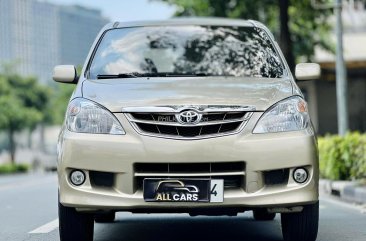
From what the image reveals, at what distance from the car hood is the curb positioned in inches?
194

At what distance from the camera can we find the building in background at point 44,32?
10250 cm

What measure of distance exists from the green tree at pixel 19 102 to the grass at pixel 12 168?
3.00 meters

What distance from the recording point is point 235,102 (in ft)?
16.1

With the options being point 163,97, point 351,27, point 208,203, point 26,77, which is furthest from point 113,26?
point 26,77

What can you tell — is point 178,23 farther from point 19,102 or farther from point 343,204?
point 19,102

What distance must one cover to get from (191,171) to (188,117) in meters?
0.34

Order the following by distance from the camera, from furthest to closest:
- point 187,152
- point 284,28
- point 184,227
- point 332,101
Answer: point 332,101 → point 284,28 → point 184,227 → point 187,152

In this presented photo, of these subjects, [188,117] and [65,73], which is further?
[65,73]

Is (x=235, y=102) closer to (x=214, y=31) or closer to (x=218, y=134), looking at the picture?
(x=218, y=134)

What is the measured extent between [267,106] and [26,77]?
51.2m

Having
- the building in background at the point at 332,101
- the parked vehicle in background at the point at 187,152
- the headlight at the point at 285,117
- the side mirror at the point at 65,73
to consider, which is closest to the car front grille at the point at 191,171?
the parked vehicle in background at the point at 187,152

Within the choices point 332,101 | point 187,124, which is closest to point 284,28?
point 332,101

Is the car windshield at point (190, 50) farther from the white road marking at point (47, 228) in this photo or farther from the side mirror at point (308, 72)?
the white road marking at point (47, 228)

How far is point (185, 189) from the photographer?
15.6 ft
